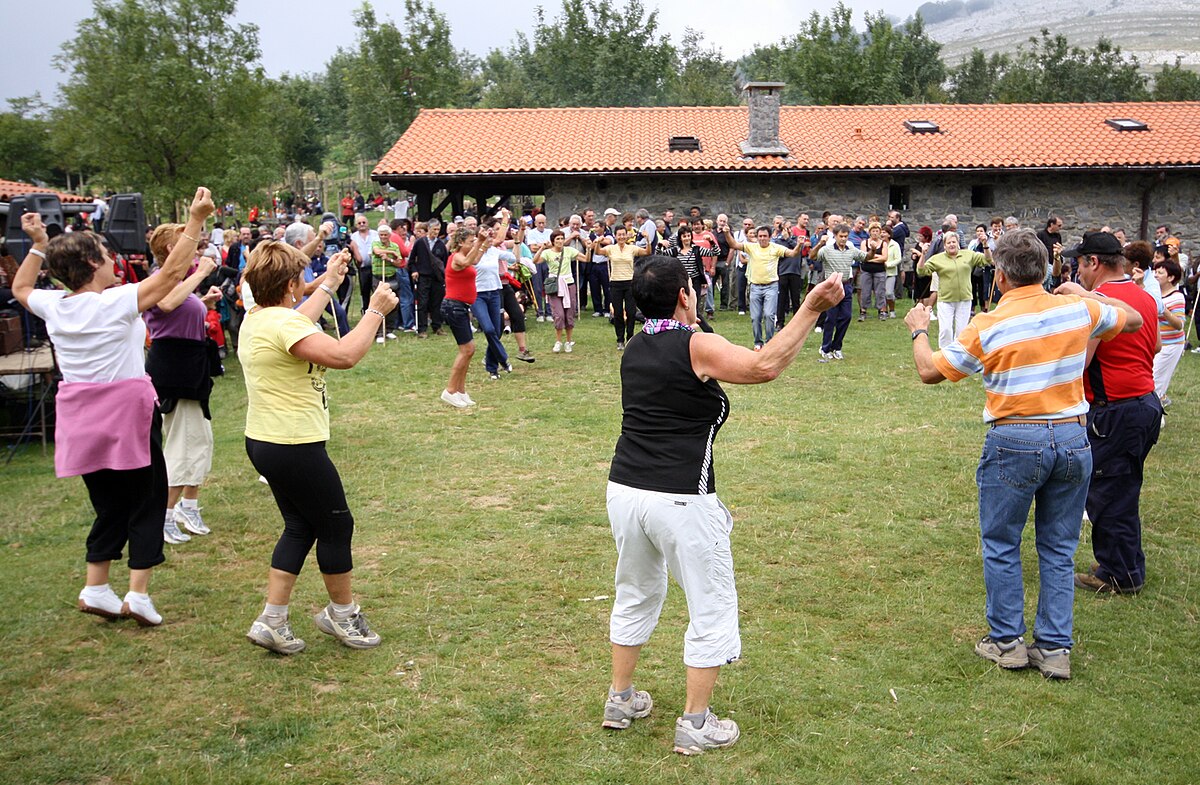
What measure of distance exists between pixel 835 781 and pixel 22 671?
12.1 feet

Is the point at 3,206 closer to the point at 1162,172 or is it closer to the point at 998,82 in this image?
the point at 1162,172

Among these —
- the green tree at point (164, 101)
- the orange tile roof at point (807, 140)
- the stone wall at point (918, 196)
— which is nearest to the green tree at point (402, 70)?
the green tree at point (164, 101)

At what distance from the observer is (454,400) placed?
432 inches

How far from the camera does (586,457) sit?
866 centimetres

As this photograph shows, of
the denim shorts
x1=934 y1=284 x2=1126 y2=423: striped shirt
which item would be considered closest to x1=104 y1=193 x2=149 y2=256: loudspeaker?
the denim shorts

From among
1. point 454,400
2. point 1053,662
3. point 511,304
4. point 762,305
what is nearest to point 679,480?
point 1053,662

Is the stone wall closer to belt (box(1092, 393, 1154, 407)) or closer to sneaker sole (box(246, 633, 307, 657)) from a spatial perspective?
belt (box(1092, 393, 1154, 407))

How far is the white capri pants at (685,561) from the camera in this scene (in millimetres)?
3719

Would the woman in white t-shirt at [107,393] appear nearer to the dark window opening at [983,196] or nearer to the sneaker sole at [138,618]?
the sneaker sole at [138,618]

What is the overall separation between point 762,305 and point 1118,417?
29.3 ft

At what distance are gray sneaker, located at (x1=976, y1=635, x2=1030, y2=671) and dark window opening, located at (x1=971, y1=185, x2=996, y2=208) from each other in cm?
2207

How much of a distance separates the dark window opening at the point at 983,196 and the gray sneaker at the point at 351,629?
908 inches

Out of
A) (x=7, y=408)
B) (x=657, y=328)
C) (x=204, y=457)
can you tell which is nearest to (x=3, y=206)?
(x=7, y=408)

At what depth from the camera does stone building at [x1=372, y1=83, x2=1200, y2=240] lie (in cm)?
2352
